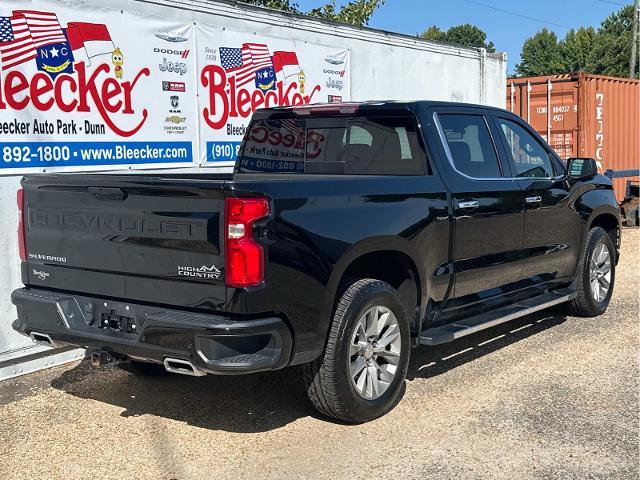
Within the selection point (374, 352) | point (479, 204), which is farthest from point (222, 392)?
point (479, 204)

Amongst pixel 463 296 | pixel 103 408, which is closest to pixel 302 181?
pixel 463 296

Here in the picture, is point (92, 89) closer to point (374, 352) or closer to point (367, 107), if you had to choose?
point (367, 107)

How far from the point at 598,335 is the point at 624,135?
33.7 ft

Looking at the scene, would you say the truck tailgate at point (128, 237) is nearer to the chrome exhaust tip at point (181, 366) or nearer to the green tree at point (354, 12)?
the chrome exhaust tip at point (181, 366)

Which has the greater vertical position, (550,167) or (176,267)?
(550,167)

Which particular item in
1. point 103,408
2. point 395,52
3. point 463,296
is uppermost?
point 395,52

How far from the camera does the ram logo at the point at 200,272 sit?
3.88m

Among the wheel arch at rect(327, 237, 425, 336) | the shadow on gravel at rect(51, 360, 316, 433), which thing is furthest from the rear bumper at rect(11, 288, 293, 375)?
the shadow on gravel at rect(51, 360, 316, 433)

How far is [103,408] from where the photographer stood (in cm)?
512

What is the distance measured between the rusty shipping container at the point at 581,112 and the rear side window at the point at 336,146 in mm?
10030

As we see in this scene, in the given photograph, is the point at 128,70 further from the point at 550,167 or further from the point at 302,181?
the point at 550,167

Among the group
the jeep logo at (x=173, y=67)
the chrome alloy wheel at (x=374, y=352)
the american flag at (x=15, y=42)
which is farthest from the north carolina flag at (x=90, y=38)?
the chrome alloy wheel at (x=374, y=352)

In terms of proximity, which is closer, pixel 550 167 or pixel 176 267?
pixel 176 267

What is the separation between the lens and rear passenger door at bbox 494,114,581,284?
6035 mm
